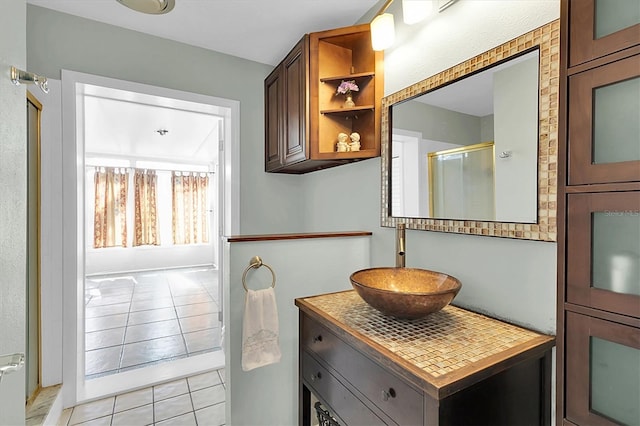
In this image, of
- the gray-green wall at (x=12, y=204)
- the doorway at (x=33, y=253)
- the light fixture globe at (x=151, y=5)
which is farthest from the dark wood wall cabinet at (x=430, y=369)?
the light fixture globe at (x=151, y=5)

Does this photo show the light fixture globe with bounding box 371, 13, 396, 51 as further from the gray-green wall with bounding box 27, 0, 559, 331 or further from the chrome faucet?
the chrome faucet

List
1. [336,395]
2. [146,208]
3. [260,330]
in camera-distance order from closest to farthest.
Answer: [336,395]
[260,330]
[146,208]

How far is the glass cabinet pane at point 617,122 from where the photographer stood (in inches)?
23.9

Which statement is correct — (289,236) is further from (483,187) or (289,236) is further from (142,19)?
(142,19)

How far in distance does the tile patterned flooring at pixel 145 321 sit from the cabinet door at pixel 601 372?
2744 mm

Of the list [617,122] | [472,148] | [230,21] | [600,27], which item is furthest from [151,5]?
[617,122]

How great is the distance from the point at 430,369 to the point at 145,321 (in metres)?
3.58

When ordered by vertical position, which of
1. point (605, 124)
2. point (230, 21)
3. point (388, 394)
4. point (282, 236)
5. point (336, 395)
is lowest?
point (336, 395)

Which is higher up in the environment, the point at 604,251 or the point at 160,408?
the point at 604,251

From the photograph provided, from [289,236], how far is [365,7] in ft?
4.94

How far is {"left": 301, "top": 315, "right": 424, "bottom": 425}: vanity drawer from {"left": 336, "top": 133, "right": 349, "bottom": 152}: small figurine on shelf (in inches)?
39.8

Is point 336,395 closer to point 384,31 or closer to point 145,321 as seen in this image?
point 384,31

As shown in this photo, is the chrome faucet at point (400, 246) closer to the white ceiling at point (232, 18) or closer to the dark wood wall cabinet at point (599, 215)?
the dark wood wall cabinet at point (599, 215)

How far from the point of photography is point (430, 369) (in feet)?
2.49
